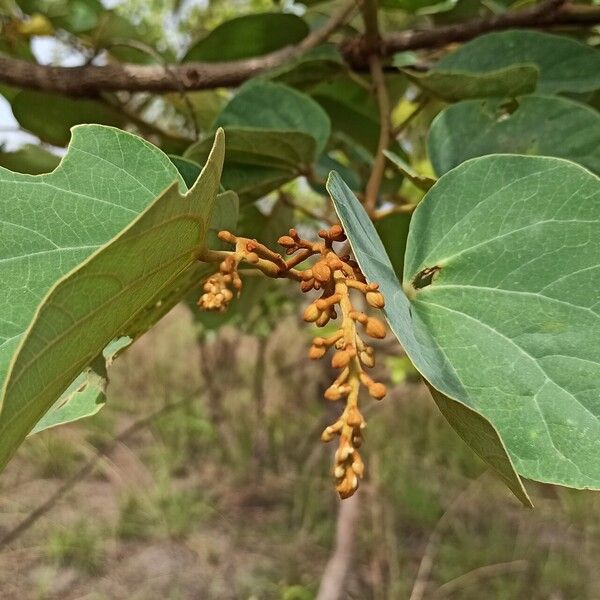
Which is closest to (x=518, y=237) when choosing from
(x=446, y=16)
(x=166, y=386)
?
(x=446, y=16)

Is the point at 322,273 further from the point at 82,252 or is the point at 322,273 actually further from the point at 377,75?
the point at 377,75

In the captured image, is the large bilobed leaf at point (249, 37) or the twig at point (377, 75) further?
the large bilobed leaf at point (249, 37)

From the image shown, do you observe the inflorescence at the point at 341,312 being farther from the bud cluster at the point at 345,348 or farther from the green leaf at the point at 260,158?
the green leaf at the point at 260,158

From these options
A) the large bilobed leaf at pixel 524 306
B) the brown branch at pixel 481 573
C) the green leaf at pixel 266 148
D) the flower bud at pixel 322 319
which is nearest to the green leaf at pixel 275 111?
the green leaf at pixel 266 148

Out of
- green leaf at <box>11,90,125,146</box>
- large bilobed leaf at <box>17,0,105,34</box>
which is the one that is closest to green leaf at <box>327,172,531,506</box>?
green leaf at <box>11,90,125,146</box>

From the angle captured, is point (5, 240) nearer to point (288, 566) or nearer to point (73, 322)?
point (73, 322)

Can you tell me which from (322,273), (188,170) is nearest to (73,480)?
(188,170)
